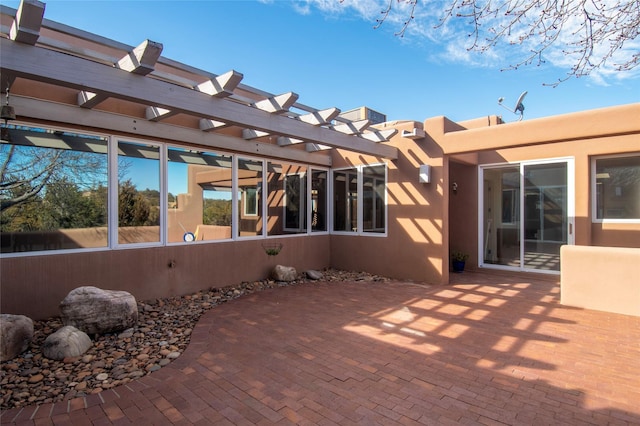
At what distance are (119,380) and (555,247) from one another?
8.85 metres

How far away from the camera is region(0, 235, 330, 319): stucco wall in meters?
4.74

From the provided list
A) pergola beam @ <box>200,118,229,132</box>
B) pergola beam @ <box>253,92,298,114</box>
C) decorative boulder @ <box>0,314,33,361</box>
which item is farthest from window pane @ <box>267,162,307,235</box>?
decorative boulder @ <box>0,314,33,361</box>

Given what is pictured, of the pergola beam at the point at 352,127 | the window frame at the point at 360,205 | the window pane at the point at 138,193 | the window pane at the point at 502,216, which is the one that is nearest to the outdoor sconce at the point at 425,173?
the window frame at the point at 360,205

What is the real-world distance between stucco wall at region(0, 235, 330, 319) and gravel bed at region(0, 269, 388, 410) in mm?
379

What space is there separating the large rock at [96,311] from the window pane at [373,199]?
19.1 ft

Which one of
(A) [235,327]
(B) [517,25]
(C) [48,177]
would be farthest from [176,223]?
(B) [517,25]

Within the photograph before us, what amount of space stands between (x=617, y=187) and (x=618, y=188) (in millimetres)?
28

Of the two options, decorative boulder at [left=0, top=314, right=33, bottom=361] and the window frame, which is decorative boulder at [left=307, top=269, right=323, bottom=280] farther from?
decorative boulder at [left=0, top=314, right=33, bottom=361]

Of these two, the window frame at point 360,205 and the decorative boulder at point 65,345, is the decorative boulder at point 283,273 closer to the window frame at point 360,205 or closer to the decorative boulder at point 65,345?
the window frame at point 360,205

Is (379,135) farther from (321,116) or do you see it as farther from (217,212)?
(217,212)

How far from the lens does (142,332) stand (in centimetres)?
462

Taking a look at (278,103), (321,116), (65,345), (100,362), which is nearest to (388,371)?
(100,362)

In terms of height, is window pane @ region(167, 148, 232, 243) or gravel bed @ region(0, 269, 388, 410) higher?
window pane @ region(167, 148, 232, 243)

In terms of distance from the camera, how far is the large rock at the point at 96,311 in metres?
4.29
